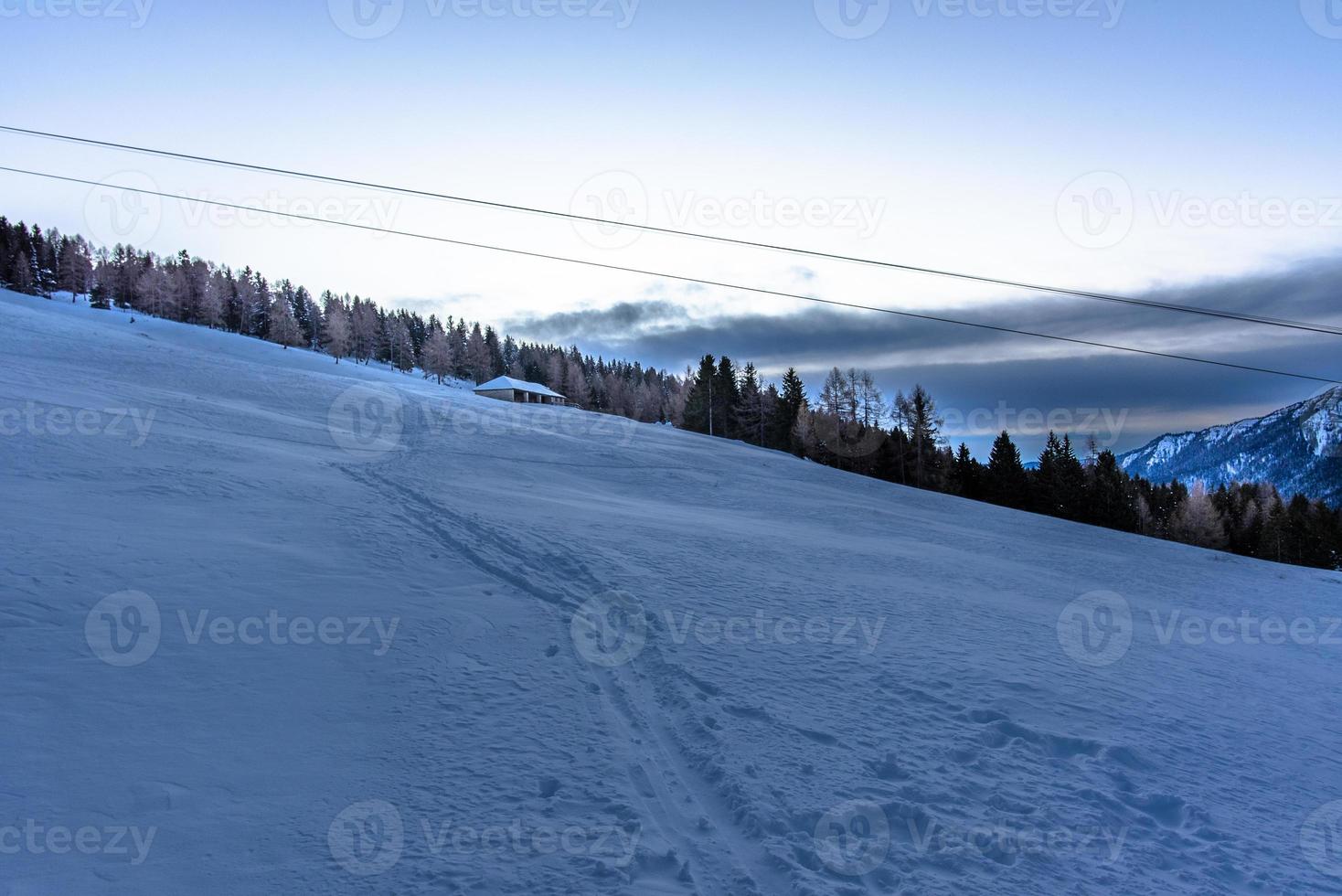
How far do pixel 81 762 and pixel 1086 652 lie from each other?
433 inches

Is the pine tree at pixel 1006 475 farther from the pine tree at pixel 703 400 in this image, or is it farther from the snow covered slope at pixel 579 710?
the snow covered slope at pixel 579 710

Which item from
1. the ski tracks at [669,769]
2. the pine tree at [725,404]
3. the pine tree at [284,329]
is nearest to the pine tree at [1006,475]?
the pine tree at [725,404]

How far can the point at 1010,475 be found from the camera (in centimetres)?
5597

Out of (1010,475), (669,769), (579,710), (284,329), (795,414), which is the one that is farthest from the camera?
(284,329)

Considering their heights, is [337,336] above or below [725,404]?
above

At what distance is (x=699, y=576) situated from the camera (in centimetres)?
1012

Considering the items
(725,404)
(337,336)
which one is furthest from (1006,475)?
(337,336)

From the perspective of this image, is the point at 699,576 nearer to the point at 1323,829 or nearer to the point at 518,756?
the point at 518,756

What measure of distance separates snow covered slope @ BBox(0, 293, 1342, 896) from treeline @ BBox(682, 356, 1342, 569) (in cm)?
4653

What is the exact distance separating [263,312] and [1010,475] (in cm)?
11002

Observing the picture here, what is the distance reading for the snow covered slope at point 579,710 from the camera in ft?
12.5

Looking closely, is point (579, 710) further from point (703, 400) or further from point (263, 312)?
point (263, 312)

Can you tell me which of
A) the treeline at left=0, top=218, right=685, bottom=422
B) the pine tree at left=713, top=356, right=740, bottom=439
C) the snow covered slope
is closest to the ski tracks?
the snow covered slope

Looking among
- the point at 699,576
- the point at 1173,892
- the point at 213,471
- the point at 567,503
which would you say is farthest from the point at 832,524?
the point at 213,471
